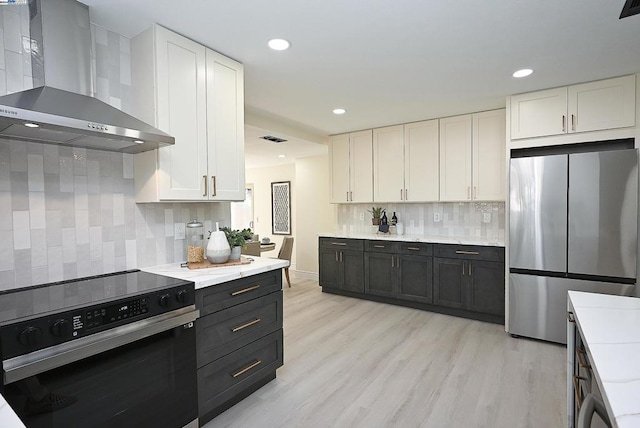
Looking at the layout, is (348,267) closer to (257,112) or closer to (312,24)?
(257,112)

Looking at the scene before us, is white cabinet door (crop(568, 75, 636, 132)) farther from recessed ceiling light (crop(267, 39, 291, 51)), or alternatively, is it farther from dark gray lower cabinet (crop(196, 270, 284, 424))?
dark gray lower cabinet (crop(196, 270, 284, 424))

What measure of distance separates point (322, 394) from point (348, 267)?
246 cm

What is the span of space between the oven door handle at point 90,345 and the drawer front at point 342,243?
119 inches

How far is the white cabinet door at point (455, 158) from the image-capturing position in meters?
3.98

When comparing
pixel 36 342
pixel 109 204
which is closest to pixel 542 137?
pixel 109 204

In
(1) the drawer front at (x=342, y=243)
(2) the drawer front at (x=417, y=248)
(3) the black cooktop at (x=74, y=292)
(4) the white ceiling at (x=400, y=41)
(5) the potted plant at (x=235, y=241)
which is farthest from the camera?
(1) the drawer front at (x=342, y=243)

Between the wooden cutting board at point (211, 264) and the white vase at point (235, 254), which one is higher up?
the white vase at point (235, 254)

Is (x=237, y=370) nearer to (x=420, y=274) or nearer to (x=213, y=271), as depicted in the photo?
(x=213, y=271)

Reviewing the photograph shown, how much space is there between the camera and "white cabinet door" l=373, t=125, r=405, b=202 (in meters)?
4.47

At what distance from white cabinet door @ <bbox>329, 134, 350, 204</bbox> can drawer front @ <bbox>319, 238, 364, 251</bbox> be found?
25.4 inches

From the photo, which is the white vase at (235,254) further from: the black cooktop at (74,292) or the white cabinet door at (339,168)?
the white cabinet door at (339,168)

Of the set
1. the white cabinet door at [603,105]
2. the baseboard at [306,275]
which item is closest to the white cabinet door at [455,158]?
the white cabinet door at [603,105]

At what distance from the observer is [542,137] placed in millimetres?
3164

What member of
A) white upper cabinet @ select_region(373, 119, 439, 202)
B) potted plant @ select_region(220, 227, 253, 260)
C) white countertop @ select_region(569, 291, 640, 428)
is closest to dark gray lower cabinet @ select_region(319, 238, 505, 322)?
white upper cabinet @ select_region(373, 119, 439, 202)
